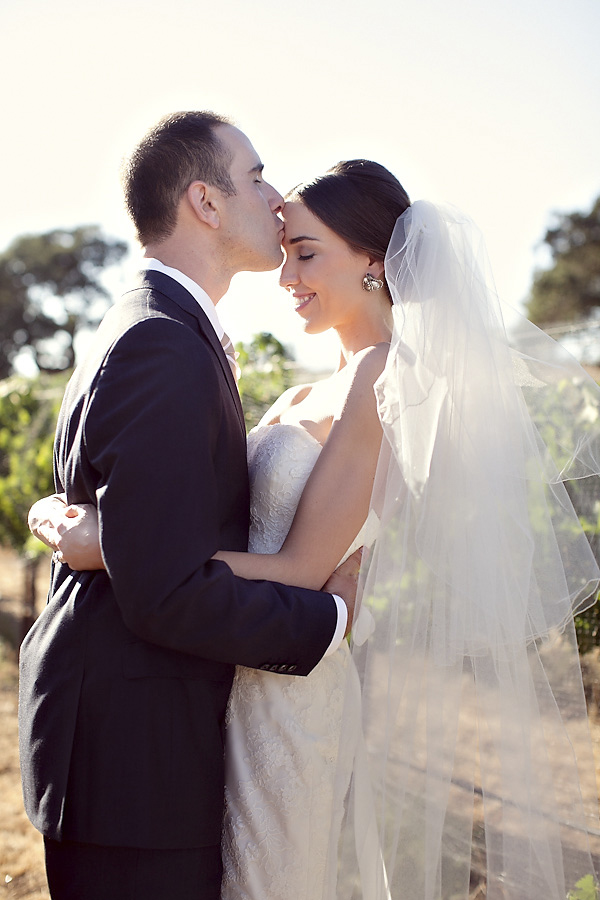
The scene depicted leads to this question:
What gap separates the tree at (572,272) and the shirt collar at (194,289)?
31.1 metres

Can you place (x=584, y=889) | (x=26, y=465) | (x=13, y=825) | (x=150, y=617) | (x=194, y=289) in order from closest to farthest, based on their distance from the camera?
1. (x=150, y=617)
2. (x=584, y=889)
3. (x=194, y=289)
4. (x=13, y=825)
5. (x=26, y=465)

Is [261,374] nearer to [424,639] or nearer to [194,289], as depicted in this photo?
[194,289]

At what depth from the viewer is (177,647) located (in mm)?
1723

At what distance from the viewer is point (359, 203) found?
2576 millimetres

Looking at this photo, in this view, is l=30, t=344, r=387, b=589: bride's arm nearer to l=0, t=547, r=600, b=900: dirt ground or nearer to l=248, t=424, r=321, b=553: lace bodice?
l=248, t=424, r=321, b=553: lace bodice

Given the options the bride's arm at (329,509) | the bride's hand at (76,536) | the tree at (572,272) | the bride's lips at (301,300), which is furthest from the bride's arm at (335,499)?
the tree at (572,272)

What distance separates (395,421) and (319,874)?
1.21m

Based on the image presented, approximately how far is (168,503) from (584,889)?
1434mm

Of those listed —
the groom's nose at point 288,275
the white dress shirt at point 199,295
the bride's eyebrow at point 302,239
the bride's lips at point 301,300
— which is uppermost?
the bride's eyebrow at point 302,239

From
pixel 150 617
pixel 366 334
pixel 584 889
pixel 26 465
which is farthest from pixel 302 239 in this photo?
pixel 26 465

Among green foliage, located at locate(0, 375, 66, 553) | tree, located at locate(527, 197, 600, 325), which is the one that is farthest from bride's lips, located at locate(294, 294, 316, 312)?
tree, located at locate(527, 197, 600, 325)

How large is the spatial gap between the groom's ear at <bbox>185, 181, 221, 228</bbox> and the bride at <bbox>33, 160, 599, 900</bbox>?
553mm

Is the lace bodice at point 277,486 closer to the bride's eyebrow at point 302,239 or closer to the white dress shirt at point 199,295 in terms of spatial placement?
the white dress shirt at point 199,295

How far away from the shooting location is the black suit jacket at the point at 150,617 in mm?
1664
